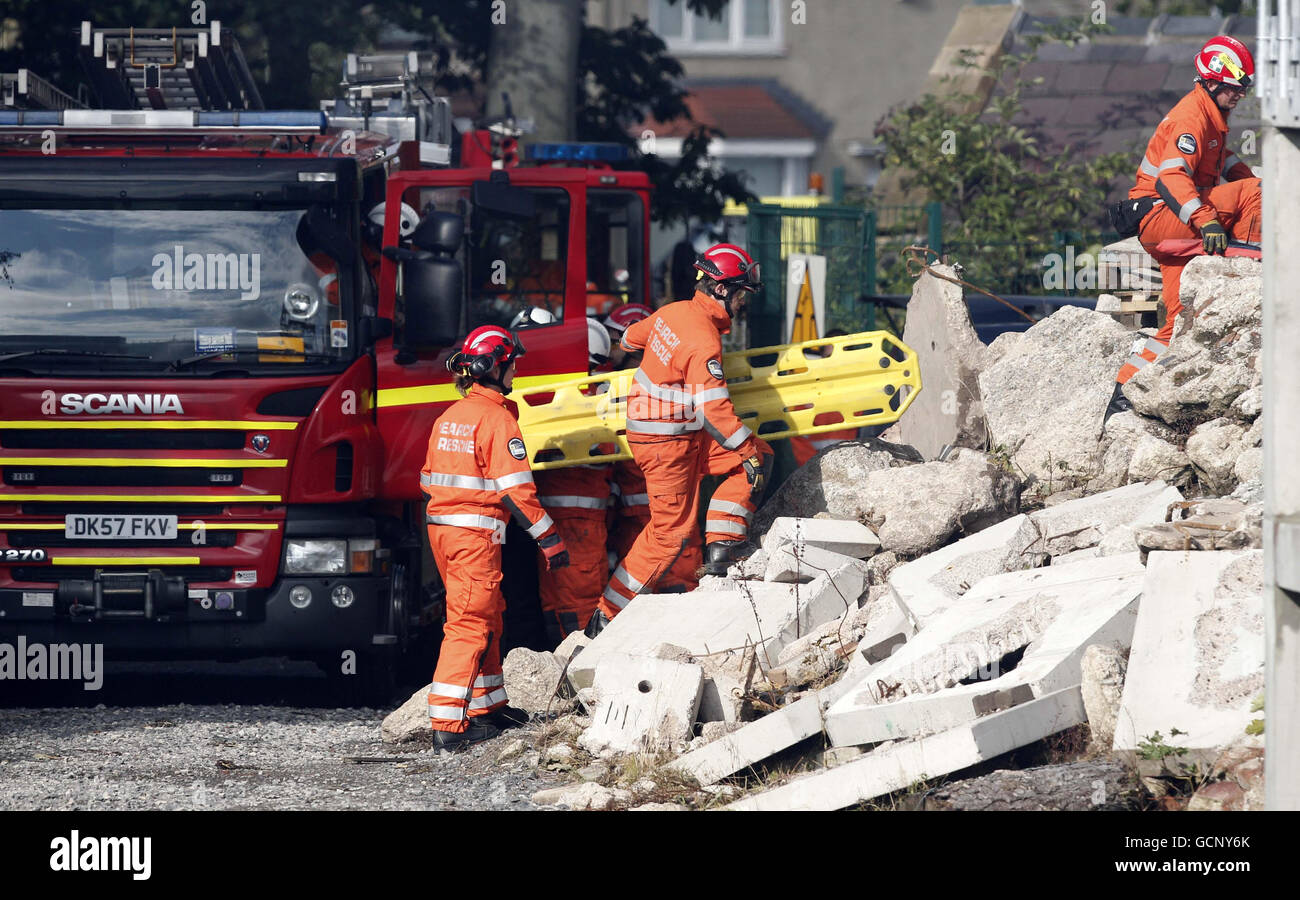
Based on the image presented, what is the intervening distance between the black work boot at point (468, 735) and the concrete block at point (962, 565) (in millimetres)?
1818

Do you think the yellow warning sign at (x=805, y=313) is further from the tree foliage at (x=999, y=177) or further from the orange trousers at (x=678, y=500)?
the orange trousers at (x=678, y=500)

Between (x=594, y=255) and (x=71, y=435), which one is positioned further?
(x=594, y=255)

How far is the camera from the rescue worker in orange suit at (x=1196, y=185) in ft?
26.4

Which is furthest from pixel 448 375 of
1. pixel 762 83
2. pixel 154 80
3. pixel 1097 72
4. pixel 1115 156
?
pixel 762 83

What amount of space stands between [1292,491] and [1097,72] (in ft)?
44.9

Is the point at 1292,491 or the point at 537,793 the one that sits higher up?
the point at 1292,491

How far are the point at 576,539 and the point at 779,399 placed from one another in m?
1.23

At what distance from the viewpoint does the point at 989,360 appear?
8.88 meters

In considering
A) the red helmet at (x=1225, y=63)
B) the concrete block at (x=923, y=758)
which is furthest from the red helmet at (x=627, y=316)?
the concrete block at (x=923, y=758)

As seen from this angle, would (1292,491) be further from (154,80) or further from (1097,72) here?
(1097,72)

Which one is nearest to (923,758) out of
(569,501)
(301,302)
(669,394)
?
(669,394)

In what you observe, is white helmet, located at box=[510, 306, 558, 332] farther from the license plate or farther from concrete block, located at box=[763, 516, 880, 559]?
the license plate

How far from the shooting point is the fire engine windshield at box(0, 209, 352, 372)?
757 centimetres

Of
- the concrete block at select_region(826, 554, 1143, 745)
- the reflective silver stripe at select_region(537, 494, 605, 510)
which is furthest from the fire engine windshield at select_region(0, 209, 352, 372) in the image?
the concrete block at select_region(826, 554, 1143, 745)
